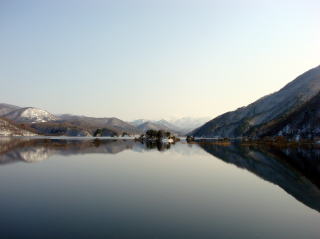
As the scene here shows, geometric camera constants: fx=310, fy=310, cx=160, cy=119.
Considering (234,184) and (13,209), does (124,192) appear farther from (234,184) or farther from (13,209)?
(234,184)

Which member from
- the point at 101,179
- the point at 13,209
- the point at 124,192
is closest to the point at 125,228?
the point at 13,209

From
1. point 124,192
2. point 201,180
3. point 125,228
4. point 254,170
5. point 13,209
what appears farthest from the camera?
point 254,170

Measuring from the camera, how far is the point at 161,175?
229 feet

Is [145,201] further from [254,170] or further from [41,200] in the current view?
[254,170]

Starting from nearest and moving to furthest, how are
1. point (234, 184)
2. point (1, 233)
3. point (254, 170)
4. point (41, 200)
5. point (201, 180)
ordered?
point (1, 233), point (41, 200), point (234, 184), point (201, 180), point (254, 170)

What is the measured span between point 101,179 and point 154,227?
33.0 metres

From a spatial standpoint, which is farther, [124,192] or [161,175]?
[161,175]

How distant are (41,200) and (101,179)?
2024cm

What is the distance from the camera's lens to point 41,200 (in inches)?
1662

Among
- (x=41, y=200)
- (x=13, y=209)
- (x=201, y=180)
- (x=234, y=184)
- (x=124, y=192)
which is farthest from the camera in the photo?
(x=201, y=180)

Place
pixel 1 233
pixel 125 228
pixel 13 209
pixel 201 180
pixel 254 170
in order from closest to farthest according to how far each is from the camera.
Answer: pixel 1 233, pixel 125 228, pixel 13 209, pixel 201 180, pixel 254 170

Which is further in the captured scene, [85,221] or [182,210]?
[182,210]

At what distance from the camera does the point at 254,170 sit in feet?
273

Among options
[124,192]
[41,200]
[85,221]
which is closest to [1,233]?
[85,221]
